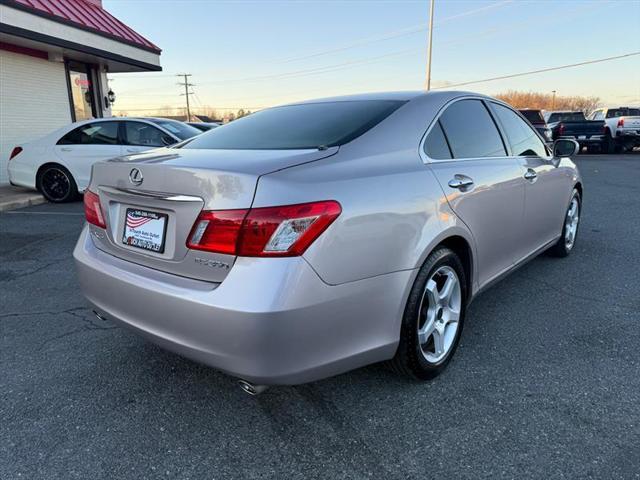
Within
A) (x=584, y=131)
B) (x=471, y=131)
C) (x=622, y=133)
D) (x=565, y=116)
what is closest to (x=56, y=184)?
(x=471, y=131)

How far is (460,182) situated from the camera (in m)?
2.69

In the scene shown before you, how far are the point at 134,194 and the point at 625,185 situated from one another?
35.9 ft

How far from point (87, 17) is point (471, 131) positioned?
1229 cm

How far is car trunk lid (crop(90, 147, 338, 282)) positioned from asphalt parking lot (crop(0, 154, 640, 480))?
A: 2.56ft

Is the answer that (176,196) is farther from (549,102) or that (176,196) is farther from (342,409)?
(549,102)

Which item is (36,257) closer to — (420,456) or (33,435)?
(33,435)

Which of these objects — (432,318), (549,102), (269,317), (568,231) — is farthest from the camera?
(549,102)

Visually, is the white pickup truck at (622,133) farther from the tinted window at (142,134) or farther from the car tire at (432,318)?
the car tire at (432,318)

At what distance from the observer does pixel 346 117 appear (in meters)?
2.74

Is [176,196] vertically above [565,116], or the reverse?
[565,116]

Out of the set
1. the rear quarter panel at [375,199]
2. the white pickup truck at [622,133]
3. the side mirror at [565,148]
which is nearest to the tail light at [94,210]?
the rear quarter panel at [375,199]

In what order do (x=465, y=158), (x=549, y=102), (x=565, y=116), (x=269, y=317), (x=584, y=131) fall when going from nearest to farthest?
(x=269, y=317) → (x=465, y=158) → (x=584, y=131) → (x=565, y=116) → (x=549, y=102)

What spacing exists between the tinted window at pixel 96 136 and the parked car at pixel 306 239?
6360mm

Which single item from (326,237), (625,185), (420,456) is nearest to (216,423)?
(420,456)
